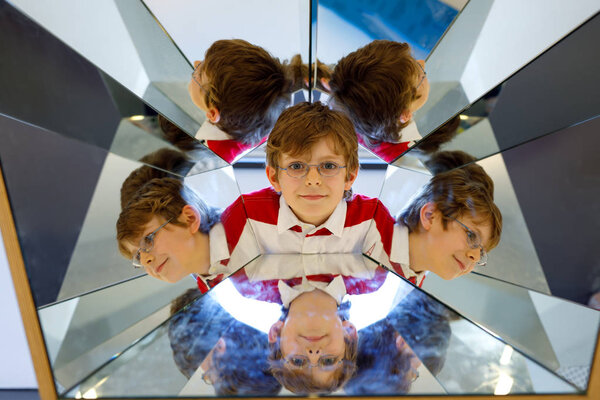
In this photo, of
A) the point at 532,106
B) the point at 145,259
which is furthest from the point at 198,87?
the point at 532,106

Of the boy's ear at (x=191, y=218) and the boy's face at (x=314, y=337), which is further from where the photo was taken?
the boy's ear at (x=191, y=218)

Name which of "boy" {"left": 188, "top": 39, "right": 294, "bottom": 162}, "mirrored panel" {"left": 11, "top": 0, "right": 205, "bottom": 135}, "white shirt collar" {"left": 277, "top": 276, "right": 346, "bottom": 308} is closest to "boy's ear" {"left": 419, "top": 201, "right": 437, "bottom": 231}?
"white shirt collar" {"left": 277, "top": 276, "right": 346, "bottom": 308}

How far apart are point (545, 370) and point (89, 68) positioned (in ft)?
2.15

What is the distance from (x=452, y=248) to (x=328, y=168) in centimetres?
26

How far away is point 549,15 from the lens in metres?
0.57

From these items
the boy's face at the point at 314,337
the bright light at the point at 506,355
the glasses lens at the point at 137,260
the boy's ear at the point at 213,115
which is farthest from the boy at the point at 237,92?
the bright light at the point at 506,355

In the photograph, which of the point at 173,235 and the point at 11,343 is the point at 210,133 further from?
the point at 11,343

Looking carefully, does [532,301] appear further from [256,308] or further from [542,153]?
[256,308]

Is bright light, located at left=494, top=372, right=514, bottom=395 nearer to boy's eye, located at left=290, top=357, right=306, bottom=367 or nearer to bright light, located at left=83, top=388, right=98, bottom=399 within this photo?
boy's eye, located at left=290, top=357, right=306, bottom=367

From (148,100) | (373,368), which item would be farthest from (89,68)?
(373,368)

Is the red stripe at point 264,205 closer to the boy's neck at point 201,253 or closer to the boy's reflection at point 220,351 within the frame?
the boy's neck at point 201,253

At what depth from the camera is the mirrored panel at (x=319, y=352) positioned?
1.38 ft

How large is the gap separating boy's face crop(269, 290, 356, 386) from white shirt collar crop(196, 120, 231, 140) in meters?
0.32

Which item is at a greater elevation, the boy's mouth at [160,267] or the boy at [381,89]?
the boy at [381,89]
